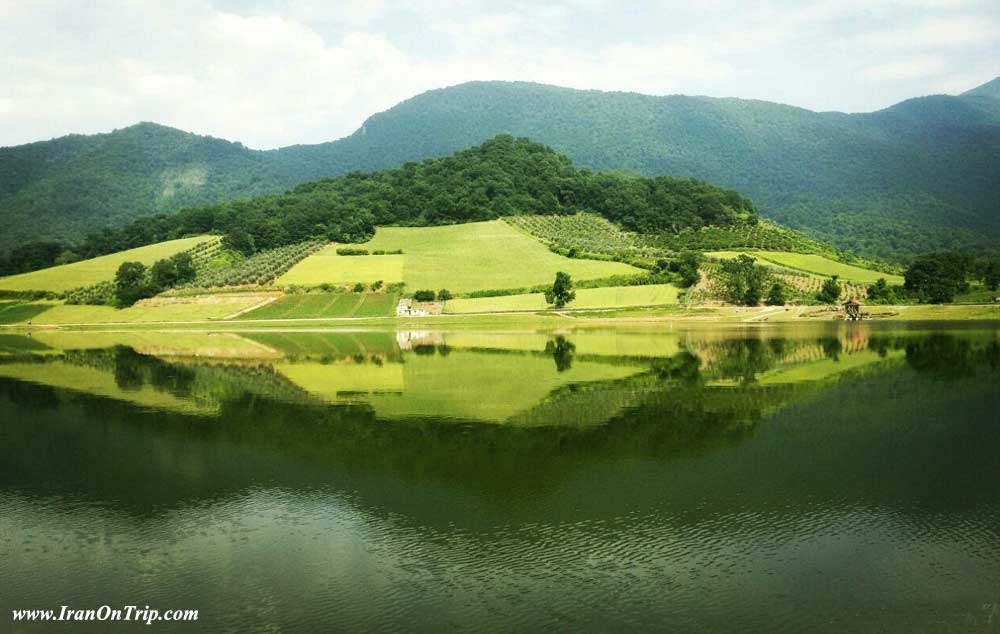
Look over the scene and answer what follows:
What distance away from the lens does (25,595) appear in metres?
15.1

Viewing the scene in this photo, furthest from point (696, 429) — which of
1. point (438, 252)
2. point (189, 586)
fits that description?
A: point (438, 252)

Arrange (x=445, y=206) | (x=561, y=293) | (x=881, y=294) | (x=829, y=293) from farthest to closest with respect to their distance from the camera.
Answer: (x=445, y=206), (x=881, y=294), (x=829, y=293), (x=561, y=293)

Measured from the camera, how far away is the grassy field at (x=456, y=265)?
343 ft

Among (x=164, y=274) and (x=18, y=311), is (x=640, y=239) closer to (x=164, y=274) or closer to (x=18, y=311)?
(x=164, y=274)

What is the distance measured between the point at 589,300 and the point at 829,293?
30198 mm

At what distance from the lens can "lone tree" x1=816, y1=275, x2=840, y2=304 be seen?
9362 cm

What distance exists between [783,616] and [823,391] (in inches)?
951

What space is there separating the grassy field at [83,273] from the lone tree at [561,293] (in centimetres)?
7050

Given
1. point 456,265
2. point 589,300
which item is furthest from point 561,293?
point 456,265

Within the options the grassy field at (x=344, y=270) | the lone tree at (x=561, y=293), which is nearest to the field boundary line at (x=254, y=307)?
the grassy field at (x=344, y=270)

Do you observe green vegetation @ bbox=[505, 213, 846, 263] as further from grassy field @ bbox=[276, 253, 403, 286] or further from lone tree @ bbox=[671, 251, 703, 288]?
grassy field @ bbox=[276, 253, 403, 286]

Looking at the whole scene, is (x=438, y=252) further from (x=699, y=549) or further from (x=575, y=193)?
(x=699, y=549)

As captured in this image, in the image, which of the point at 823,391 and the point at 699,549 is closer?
the point at 699,549

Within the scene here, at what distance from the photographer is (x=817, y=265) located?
11169 centimetres
